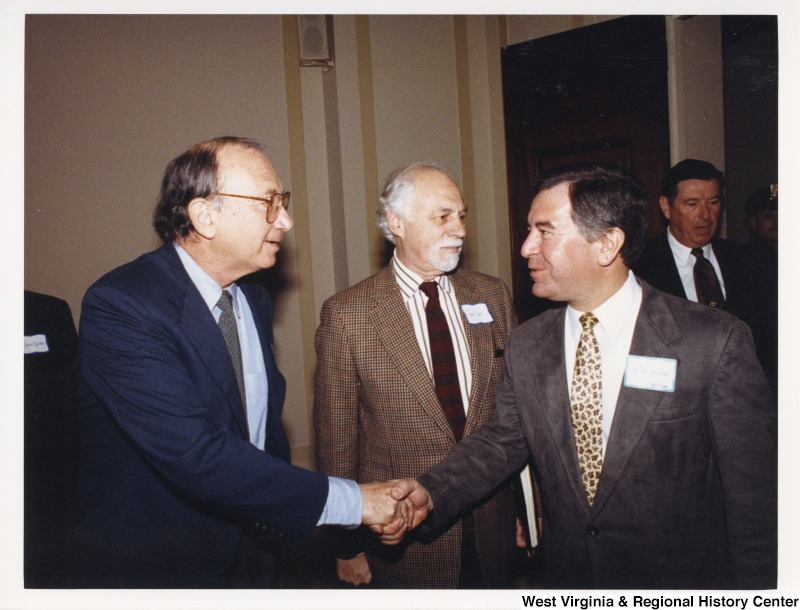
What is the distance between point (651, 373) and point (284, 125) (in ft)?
11.6

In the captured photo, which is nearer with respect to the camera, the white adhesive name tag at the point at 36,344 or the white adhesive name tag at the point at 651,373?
the white adhesive name tag at the point at 651,373

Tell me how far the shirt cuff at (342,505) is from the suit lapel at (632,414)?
75 centimetres

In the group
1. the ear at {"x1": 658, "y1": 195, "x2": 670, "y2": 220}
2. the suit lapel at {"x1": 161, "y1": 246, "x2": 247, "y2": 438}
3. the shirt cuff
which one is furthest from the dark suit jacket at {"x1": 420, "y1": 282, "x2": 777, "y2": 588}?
the ear at {"x1": 658, "y1": 195, "x2": 670, "y2": 220}

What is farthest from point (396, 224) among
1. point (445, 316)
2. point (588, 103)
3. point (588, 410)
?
point (588, 103)

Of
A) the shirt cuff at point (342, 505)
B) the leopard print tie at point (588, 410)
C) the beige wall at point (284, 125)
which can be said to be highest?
the beige wall at point (284, 125)

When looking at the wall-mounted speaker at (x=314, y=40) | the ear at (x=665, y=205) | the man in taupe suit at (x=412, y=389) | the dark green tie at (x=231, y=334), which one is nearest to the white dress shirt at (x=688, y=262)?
the ear at (x=665, y=205)

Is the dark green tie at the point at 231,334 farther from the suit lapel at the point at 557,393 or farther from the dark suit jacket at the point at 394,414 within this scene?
the suit lapel at the point at 557,393

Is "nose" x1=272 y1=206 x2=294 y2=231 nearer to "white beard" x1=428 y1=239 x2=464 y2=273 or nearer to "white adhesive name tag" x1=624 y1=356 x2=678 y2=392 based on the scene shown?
Answer: "white beard" x1=428 y1=239 x2=464 y2=273

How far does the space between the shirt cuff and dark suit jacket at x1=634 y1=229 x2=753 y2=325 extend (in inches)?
81.1

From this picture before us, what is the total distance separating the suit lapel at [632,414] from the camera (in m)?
1.67

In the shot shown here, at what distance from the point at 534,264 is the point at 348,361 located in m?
0.84
